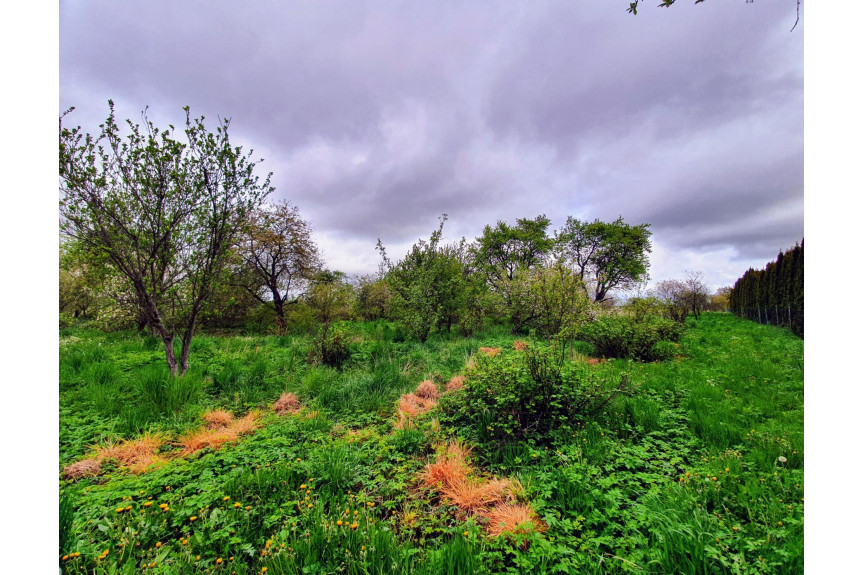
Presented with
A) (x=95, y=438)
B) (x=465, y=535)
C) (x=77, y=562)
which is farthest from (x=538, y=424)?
(x=95, y=438)

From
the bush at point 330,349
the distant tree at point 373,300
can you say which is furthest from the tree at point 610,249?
the bush at point 330,349

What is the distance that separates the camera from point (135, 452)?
3.66 meters

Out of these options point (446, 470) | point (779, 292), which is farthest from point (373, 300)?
point (779, 292)

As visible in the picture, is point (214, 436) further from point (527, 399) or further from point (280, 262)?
point (280, 262)

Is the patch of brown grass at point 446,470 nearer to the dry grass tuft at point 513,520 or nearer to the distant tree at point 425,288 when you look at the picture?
the dry grass tuft at point 513,520

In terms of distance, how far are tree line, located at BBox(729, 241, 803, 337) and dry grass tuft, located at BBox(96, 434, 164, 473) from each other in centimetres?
2056

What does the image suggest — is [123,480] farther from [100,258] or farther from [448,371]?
[448,371]

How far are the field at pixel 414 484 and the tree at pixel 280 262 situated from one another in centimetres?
1173

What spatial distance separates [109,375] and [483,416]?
23.2 ft

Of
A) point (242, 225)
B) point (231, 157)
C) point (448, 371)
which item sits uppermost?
point (231, 157)

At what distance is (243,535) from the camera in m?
2.33

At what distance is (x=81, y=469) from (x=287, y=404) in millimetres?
2333

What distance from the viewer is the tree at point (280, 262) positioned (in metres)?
16.5

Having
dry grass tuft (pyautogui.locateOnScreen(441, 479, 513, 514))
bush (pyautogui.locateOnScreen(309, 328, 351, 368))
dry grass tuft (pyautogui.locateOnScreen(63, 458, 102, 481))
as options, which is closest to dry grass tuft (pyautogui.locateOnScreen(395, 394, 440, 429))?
dry grass tuft (pyautogui.locateOnScreen(441, 479, 513, 514))
